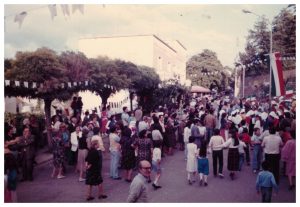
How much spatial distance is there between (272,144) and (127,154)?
3.55m

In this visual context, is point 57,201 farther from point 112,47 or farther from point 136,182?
point 112,47

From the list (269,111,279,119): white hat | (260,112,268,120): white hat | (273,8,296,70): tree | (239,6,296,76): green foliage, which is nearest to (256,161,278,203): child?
(273,8,296,70): tree

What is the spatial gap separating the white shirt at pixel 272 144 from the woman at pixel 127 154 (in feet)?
10.8

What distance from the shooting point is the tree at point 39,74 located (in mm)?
11047

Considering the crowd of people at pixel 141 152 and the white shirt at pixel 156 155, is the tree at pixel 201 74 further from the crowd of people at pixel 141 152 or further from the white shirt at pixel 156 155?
the white shirt at pixel 156 155

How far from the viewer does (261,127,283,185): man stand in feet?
30.6

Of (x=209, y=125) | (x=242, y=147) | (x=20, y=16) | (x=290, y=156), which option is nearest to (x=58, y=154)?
(x=20, y=16)

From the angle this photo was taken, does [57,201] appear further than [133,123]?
No

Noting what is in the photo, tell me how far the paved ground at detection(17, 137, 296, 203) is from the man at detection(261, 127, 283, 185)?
0.47 m

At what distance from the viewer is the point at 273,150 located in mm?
9375

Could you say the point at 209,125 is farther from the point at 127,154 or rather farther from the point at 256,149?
the point at 127,154

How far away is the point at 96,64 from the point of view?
15.9 m

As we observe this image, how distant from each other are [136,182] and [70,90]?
7.93 m

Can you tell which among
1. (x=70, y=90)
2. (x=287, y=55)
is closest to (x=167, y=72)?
(x=70, y=90)
